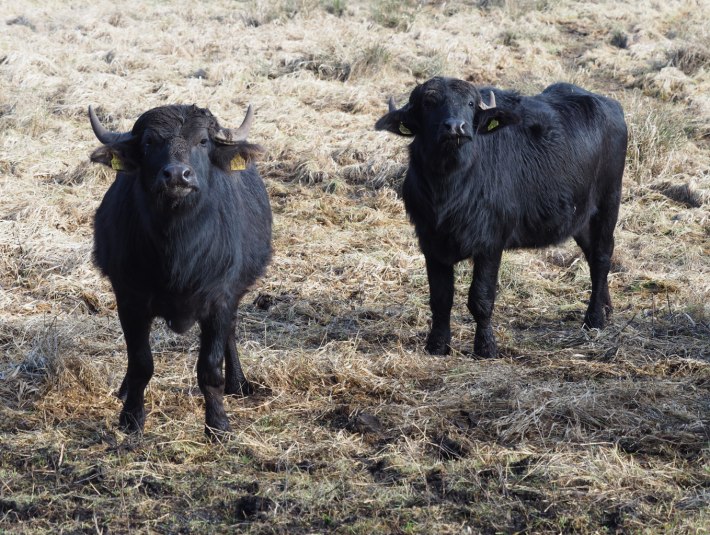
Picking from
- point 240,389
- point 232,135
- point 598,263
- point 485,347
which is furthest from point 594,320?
point 232,135

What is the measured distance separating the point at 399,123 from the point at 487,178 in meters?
0.68

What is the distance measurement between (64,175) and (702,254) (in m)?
6.08

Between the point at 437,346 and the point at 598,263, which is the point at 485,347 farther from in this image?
the point at 598,263

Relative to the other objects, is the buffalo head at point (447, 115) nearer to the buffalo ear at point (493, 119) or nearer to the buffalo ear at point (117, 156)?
the buffalo ear at point (493, 119)

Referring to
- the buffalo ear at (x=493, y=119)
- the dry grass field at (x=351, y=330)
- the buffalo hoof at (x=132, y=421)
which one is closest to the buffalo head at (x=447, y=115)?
the buffalo ear at (x=493, y=119)

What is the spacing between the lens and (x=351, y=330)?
6508 millimetres

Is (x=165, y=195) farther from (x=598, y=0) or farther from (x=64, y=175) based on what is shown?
(x=598, y=0)

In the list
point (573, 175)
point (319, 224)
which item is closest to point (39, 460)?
point (573, 175)

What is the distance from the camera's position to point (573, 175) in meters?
6.66

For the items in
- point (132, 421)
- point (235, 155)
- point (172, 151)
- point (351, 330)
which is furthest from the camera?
point (351, 330)

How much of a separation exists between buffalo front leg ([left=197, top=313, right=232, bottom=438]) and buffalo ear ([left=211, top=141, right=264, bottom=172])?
75 cm

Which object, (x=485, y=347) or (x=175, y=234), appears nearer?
(x=175, y=234)

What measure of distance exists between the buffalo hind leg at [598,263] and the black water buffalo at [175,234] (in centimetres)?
300

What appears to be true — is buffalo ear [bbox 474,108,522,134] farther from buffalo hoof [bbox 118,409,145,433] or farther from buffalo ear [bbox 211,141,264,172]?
buffalo hoof [bbox 118,409,145,433]
